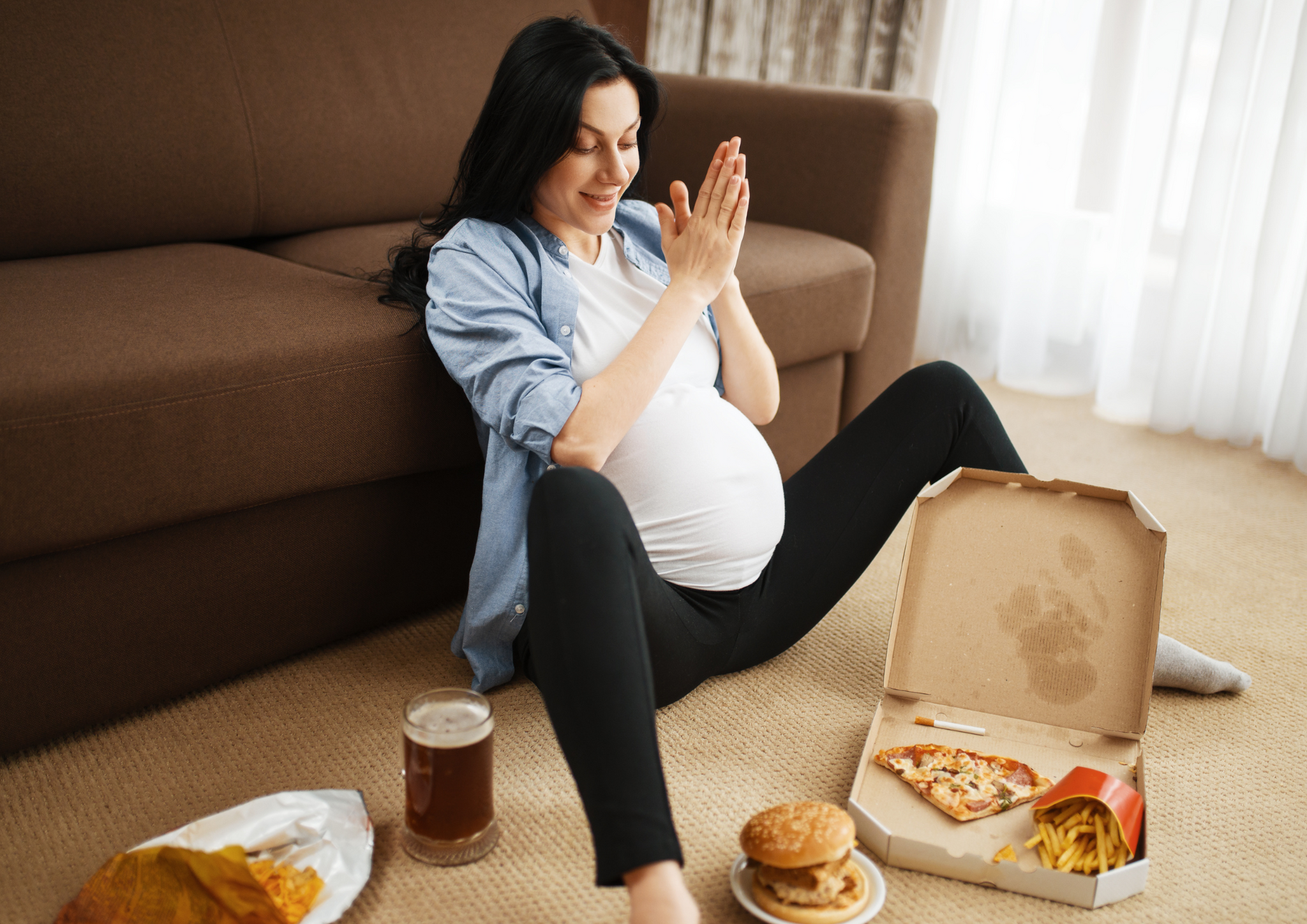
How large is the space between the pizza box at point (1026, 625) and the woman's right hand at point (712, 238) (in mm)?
349

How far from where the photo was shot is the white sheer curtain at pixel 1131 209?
7.43ft

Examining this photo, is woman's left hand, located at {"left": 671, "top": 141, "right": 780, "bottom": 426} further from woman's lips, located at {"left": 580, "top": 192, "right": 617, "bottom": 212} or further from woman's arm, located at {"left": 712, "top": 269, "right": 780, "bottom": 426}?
woman's lips, located at {"left": 580, "top": 192, "right": 617, "bottom": 212}

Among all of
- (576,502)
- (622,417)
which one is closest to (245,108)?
(622,417)

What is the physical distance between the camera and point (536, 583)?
3.08ft

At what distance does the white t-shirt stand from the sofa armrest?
2.75 ft

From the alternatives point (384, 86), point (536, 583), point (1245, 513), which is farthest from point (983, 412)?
Answer: point (384, 86)

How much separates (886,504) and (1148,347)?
5.29ft


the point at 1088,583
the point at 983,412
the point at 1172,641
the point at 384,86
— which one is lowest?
the point at 1172,641

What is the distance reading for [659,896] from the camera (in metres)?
0.84

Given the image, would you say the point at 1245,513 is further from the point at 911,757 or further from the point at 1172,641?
the point at 911,757

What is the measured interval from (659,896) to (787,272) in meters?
1.12

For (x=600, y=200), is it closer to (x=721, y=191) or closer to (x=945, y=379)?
(x=721, y=191)

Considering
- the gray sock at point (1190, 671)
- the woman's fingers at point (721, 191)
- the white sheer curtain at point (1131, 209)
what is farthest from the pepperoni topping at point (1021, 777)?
the white sheer curtain at point (1131, 209)

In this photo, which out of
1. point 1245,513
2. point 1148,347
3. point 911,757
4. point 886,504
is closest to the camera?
point 911,757
